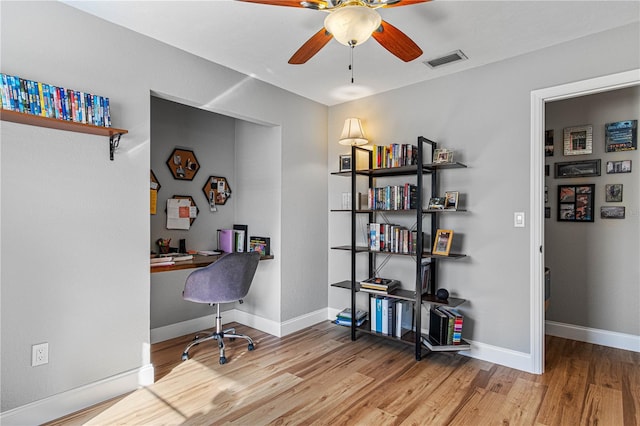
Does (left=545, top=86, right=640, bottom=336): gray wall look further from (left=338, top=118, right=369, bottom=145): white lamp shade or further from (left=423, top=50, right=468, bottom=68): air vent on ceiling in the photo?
(left=338, top=118, right=369, bottom=145): white lamp shade

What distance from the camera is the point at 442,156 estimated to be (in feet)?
9.62

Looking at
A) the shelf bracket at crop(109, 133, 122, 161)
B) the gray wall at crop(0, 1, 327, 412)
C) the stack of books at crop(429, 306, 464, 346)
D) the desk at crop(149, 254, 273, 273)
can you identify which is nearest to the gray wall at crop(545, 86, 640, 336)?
the stack of books at crop(429, 306, 464, 346)

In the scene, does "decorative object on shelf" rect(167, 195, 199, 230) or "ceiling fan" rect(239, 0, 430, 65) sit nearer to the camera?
"ceiling fan" rect(239, 0, 430, 65)

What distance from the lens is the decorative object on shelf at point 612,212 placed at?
10.3ft

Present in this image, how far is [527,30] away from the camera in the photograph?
2.40 meters

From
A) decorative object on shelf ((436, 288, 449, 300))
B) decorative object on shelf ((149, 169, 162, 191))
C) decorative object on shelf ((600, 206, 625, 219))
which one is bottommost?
decorative object on shelf ((436, 288, 449, 300))

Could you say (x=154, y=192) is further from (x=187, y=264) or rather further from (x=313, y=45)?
(x=313, y=45)

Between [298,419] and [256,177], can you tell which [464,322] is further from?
[256,177]

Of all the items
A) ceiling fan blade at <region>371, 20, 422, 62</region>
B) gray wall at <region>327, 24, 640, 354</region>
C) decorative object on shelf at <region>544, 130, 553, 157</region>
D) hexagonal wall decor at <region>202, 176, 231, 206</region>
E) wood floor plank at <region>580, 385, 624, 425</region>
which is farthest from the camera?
hexagonal wall decor at <region>202, 176, 231, 206</region>

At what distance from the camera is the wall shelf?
1843 millimetres

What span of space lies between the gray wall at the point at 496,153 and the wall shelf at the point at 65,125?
2540 millimetres

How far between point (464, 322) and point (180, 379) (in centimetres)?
236

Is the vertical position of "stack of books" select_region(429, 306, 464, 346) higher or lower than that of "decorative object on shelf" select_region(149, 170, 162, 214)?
lower

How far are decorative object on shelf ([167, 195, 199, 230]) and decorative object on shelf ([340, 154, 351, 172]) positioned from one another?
1.58m
